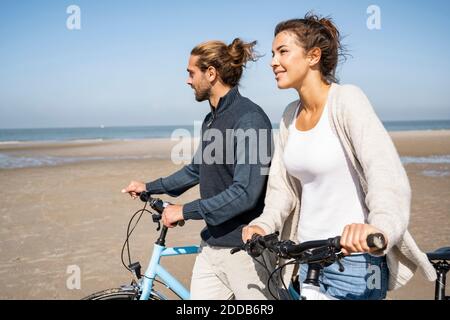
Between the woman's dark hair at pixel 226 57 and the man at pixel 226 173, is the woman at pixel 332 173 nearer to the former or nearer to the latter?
the man at pixel 226 173

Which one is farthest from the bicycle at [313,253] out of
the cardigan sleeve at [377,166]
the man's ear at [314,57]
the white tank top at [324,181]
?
the man's ear at [314,57]

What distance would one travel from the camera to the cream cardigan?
1815 millimetres

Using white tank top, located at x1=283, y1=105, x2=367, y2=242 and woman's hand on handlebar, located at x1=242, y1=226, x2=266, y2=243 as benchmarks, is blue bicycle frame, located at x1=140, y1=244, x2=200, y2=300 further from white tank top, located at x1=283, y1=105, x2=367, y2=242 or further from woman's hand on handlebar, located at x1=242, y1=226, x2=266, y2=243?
white tank top, located at x1=283, y1=105, x2=367, y2=242

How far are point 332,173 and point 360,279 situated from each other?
1.67ft

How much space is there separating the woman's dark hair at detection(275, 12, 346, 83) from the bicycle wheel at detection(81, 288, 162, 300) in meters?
1.79

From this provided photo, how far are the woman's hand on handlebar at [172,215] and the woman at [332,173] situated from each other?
552 mm

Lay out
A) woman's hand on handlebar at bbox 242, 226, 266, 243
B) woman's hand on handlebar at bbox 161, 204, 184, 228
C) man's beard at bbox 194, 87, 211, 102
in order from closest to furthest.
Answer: woman's hand on handlebar at bbox 242, 226, 266, 243 < woman's hand on handlebar at bbox 161, 204, 184, 228 < man's beard at bbox 194, 87, 211, 102

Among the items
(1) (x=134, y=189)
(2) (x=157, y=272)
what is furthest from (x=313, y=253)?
(1) (x=134, y=189)

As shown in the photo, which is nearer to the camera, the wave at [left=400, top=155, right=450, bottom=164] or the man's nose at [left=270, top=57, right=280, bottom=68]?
the man's nose at [left=270, top=57, right=280, bottom=68]

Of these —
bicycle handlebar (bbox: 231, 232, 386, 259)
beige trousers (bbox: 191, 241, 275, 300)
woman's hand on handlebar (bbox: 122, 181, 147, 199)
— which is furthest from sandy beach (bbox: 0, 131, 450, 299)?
bicycle handlebar (bbox: 231, 232, 386, 259)

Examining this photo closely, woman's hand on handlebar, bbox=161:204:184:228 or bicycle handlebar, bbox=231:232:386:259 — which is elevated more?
bicycle handlebar, bbox=231:232:386:259

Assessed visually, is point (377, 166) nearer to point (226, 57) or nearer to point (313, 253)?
point (313, 253)

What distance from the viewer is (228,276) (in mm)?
2826

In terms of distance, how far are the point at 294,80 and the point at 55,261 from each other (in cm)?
554
